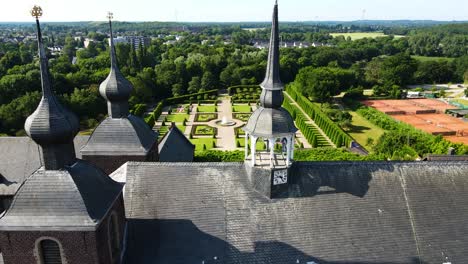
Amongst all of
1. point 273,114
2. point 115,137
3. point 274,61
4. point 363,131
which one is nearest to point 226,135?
point 363,131

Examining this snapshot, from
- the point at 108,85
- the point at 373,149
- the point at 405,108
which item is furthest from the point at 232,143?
the point at 405,108

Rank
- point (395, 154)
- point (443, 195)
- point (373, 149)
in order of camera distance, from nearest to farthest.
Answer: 1. point (443, 195)
2. point (395, 154)
3. point (373, 149)

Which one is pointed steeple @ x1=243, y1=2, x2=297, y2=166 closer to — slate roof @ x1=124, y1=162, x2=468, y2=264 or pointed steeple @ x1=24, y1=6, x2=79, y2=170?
slate roof @ x1=124, y1=162, x2=468, y2=264

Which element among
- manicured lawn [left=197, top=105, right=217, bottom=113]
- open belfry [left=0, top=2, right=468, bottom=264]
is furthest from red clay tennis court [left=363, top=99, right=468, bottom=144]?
open belfry [left=0, top=2, right=468, bottom=264]

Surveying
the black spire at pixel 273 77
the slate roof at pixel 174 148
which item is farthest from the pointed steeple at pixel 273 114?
the slate roof at pixel 174 148

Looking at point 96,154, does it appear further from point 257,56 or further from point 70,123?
point 257,56

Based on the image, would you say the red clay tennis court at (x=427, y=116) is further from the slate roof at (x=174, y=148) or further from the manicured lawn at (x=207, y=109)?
the slate roof at (x=174, y=148)
